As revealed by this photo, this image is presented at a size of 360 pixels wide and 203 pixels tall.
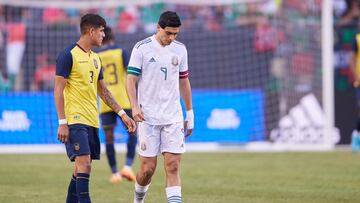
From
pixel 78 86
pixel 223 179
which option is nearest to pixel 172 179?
pixel 78 86

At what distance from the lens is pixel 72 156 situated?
9.48m

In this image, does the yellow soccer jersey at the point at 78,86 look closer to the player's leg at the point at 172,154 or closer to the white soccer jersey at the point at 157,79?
the white soccer jersey at the point at 157,79

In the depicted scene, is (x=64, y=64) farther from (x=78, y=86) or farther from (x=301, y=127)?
(x=301, y=127)

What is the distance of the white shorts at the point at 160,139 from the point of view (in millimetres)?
9883

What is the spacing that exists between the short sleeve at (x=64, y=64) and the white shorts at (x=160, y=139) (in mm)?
1072

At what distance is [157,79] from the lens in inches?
390

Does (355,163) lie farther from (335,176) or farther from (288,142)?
(288,142)

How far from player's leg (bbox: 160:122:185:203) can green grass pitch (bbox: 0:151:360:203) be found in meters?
1.79

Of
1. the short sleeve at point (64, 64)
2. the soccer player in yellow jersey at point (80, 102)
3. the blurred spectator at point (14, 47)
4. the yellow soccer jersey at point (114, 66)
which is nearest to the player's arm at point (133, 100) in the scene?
the soccer player in yellow jersey at point (80, 102)

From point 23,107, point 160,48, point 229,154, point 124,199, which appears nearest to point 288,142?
point 229,154

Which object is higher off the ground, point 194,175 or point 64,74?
point 64,74

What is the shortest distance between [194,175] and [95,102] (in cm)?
583

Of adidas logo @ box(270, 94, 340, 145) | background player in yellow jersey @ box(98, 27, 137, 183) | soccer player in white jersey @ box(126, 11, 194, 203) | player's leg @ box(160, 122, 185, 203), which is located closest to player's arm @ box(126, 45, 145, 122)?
soccer player in white jersey @ box(126, 11, 194, 203)

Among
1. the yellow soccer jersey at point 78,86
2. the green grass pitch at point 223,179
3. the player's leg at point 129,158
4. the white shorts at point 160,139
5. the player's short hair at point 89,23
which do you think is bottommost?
the green grass pitch at point 223,179
